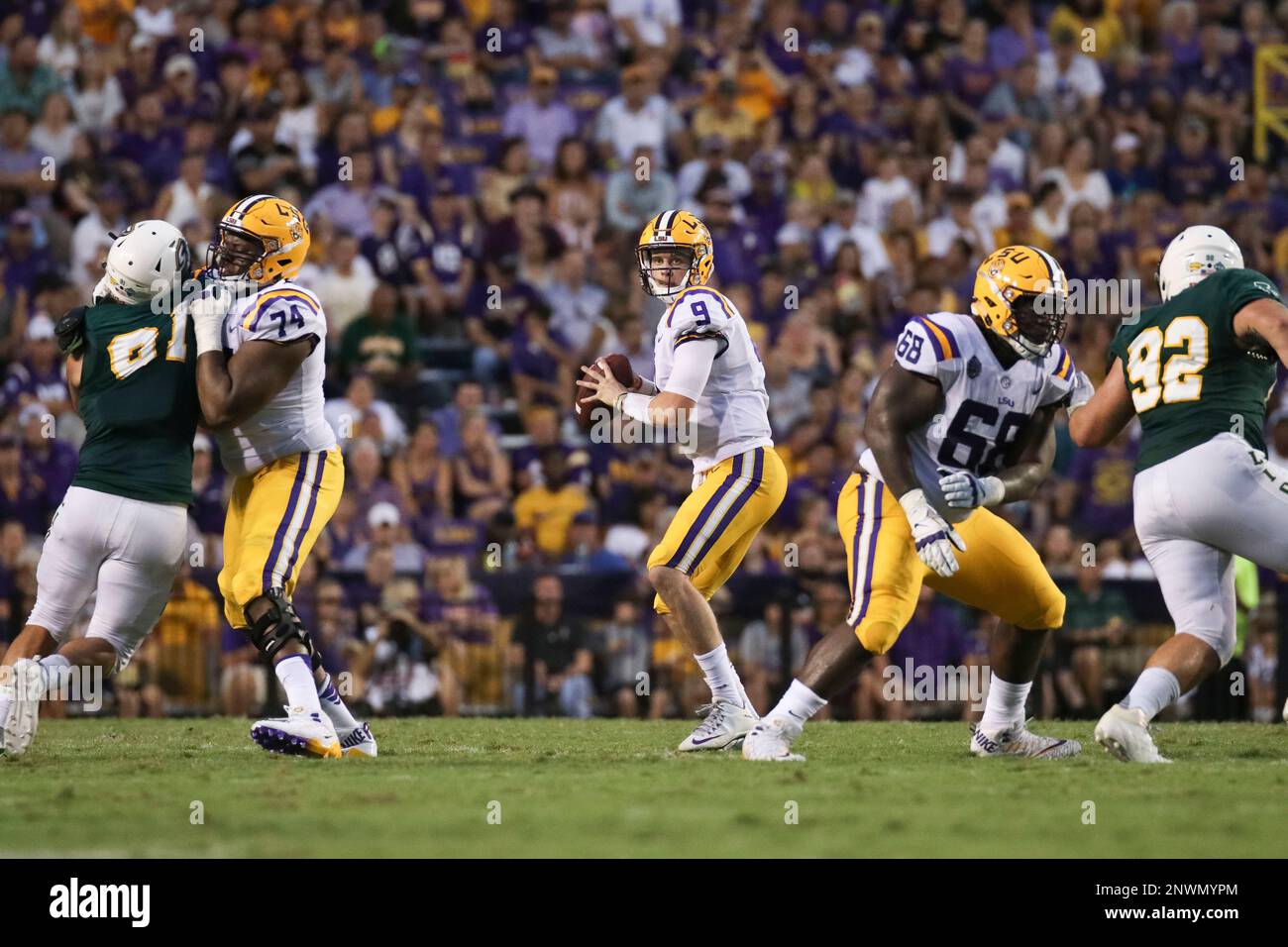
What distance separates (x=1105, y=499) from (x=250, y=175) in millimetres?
7264

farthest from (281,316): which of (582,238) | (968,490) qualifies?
(582,238)

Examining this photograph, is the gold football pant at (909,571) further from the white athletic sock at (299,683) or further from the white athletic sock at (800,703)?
the white athletic sock at (299,683)

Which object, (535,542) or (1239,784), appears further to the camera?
(535,542)

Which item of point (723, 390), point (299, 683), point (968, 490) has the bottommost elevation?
point (299, 683)

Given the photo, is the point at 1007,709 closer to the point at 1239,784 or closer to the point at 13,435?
the point at 1239,784

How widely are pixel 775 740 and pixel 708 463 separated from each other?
1.48 m

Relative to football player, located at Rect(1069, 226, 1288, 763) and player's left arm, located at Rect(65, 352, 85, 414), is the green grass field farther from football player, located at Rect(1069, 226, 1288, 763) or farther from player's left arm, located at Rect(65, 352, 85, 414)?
player's left arm, located at Rect(65, 352, 85, 414)

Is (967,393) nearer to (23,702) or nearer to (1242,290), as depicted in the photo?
(1242,290)

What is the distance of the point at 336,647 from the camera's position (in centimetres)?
1093

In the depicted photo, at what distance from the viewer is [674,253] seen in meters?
8.43

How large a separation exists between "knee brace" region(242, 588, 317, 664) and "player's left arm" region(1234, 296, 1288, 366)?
4.01 meters

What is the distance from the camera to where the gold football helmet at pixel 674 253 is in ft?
27.6

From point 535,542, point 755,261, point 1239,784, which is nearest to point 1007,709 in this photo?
point 1239,784

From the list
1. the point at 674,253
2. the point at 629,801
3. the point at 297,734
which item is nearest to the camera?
the point at 629,801
